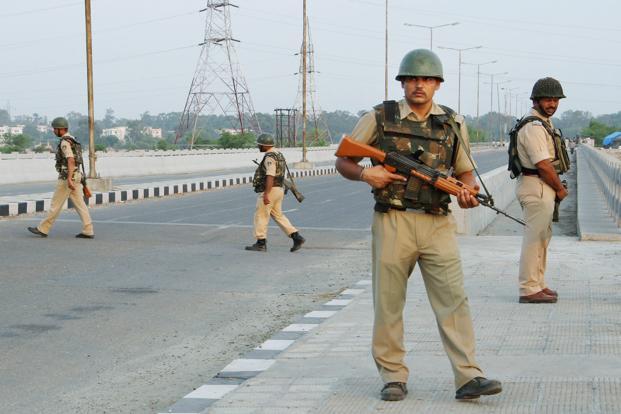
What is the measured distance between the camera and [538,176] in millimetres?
9695

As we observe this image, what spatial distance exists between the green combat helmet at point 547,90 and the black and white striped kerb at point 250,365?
7.92ft

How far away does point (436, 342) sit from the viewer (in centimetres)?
798

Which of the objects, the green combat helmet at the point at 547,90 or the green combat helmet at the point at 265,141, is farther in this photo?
the green combat helmet at the point at 265,141

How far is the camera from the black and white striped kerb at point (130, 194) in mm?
22984

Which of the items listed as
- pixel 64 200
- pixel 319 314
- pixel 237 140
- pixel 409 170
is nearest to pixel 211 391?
pixel 409 170

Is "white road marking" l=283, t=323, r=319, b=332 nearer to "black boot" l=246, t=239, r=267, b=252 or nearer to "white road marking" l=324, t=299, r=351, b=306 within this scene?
"white road marking" l=324, t=299, r=351, b=306

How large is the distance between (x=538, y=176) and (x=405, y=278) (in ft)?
12.0

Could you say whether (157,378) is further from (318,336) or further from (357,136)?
(357,136)

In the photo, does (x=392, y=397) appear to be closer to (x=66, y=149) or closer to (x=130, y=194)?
(x=66, y=149)

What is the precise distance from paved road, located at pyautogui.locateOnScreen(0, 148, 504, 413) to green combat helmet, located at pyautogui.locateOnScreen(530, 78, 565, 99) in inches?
108

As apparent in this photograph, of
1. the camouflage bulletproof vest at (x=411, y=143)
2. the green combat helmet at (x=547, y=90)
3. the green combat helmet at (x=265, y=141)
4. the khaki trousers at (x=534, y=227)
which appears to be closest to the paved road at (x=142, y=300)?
the green combat helmet at (x=265, y=141)

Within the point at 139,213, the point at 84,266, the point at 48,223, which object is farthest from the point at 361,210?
the point at 84,266

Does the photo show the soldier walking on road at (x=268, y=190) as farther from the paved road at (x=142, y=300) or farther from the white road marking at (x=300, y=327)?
the white road marking at (x=300, y=327)

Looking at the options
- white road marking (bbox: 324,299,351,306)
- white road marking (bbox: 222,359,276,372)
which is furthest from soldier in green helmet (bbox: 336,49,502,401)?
white road marking (bbox: 324,299,351,306)
